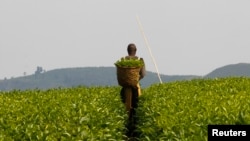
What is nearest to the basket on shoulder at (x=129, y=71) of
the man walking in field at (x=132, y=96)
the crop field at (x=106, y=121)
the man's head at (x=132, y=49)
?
the man walking in field at (x=132, y=96)

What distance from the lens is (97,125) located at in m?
9.82

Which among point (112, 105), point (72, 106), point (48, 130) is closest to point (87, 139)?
point (48, 130)

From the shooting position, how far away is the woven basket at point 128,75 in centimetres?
1630

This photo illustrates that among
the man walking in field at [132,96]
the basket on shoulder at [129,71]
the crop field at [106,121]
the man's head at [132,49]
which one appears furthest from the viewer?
the man's head at [132,49]

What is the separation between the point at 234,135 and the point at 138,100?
9567 mm

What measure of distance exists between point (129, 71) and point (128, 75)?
11cm

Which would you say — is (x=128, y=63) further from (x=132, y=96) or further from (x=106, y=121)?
(x=106, y=121)

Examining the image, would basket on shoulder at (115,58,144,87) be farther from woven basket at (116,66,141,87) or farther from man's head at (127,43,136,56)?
man's head at (127,43,136,56)

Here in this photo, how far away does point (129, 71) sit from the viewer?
16.3 meters

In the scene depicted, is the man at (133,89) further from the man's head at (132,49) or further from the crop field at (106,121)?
the crop field at (106,121)

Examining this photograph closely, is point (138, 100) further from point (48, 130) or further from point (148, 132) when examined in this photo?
point (48, 130)

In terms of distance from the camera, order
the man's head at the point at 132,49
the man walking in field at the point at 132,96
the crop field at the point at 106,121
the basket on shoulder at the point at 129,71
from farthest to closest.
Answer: the man's head at the point at 132,49, the man walking in field at the point at 132,96, the basket on shoulder at the point at 129,71, the crop field at the point at 106,121

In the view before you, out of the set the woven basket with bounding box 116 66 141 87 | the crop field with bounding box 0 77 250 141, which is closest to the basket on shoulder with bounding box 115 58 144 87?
the woven basket with bounding box 116 66 141 87

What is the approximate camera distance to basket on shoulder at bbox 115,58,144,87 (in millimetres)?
16281
